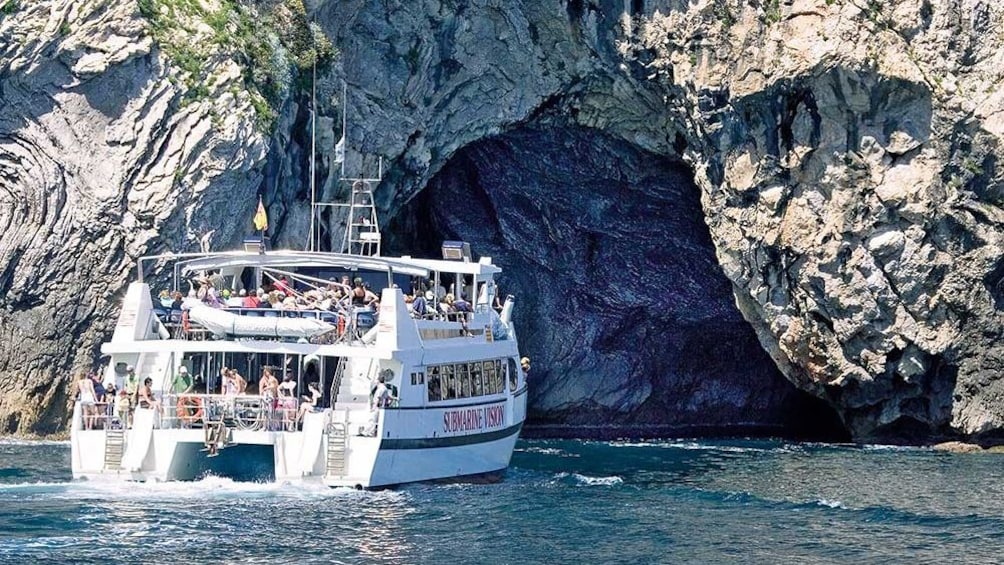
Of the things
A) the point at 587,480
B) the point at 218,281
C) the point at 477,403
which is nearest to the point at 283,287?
the point at 218,281

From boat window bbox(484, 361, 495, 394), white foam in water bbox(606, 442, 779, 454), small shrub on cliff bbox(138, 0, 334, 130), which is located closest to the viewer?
boat window bbox(484, 361, 495, 394)

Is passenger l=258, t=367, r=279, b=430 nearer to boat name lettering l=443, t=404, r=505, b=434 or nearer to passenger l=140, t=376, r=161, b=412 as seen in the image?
passenger l=140, t=376, r=161, b=412

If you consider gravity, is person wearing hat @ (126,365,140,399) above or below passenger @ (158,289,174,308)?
below

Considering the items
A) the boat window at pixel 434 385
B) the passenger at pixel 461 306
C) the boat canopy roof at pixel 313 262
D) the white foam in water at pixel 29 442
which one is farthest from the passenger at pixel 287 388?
the white foam in water at pixel 29 442

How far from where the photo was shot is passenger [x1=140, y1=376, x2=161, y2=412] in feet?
127

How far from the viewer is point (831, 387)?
55125mm

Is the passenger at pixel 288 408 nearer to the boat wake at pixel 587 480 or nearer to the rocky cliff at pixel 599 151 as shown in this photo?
the boat wake at pixel 587 480

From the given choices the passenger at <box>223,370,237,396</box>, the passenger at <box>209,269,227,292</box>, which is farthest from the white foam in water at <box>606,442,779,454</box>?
the passenger at <box>223,370,237,396</box>

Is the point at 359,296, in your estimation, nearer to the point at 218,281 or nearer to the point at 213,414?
the point at 218,281

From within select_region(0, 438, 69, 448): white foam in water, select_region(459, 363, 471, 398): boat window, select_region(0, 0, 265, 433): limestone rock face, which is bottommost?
select_region(0, 438, 69, 448): white foam in water

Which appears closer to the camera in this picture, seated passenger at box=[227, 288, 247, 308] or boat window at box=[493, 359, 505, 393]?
seated passenger at box=[227, 288, 247, 308]

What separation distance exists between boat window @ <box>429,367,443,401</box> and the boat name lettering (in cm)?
43

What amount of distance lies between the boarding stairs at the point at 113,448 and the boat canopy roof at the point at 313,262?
4431mm

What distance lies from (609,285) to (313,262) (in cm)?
2018
